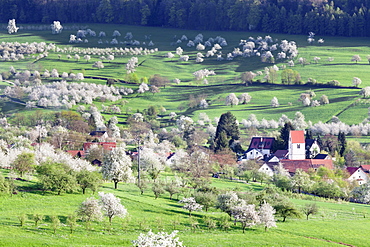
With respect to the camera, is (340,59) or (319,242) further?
(340,59)

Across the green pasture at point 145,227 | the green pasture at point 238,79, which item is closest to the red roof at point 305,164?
the green pasture at point 238,79

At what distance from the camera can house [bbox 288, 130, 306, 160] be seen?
115000 millimetres

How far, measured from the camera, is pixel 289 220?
63125mm

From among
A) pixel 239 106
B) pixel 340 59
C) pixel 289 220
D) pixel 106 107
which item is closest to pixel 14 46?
pixel 106 107

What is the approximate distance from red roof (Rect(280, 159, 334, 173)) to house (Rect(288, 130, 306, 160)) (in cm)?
842

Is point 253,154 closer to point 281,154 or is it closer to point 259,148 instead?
point 259,148

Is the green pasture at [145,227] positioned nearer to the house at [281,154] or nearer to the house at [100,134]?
the house at [281,154]

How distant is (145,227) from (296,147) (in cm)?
6814

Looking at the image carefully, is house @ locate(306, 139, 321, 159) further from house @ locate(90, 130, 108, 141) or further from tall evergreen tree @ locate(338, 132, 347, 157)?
house @ locate(90, 130, 108, 141)

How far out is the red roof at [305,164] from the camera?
337 feet

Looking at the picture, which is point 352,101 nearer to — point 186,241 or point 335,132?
point 335,132

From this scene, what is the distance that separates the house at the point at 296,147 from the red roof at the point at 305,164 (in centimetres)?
842

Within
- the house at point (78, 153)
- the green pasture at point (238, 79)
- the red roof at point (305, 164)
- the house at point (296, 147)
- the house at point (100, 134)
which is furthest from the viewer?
the green pasture at point (238, 79)

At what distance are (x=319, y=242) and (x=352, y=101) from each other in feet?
330
